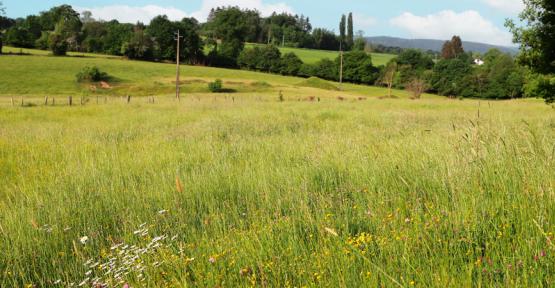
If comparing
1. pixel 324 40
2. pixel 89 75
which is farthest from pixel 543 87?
pixel 324 40

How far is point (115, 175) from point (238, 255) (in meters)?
3.66

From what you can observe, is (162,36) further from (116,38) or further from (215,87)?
(215,87)

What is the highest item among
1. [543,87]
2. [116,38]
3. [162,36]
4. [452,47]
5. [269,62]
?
[452,47]

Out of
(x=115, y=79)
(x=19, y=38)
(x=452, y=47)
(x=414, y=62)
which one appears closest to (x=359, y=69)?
(x=414, y=62)

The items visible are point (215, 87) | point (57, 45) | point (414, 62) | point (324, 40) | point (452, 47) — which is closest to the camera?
point (215, 87)

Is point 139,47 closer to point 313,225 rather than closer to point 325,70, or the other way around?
point 325,70

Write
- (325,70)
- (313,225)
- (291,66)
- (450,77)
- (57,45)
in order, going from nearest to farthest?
(313,225) → (57,45) → (450,77) → (325,70) → (291,66)

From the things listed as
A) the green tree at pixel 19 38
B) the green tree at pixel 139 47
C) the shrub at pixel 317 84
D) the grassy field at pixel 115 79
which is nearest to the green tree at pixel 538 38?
the grassy field at pixel 115 79

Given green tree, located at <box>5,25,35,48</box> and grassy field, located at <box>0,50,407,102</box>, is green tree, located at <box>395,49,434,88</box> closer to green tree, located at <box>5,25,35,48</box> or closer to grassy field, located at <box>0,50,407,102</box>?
grassy field, located at <box>0,50,407,102</box>

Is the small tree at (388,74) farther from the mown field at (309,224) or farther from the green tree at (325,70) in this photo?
the mown field at (309,224)

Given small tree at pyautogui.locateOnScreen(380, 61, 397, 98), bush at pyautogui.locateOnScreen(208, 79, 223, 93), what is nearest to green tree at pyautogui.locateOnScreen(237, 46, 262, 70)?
small tree at pyautogui.locateOnScreen(380, 61, 397, 98)

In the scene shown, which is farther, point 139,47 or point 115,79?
point 139,47

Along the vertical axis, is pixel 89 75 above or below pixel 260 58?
below

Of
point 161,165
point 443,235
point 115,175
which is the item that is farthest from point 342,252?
point 161,165
